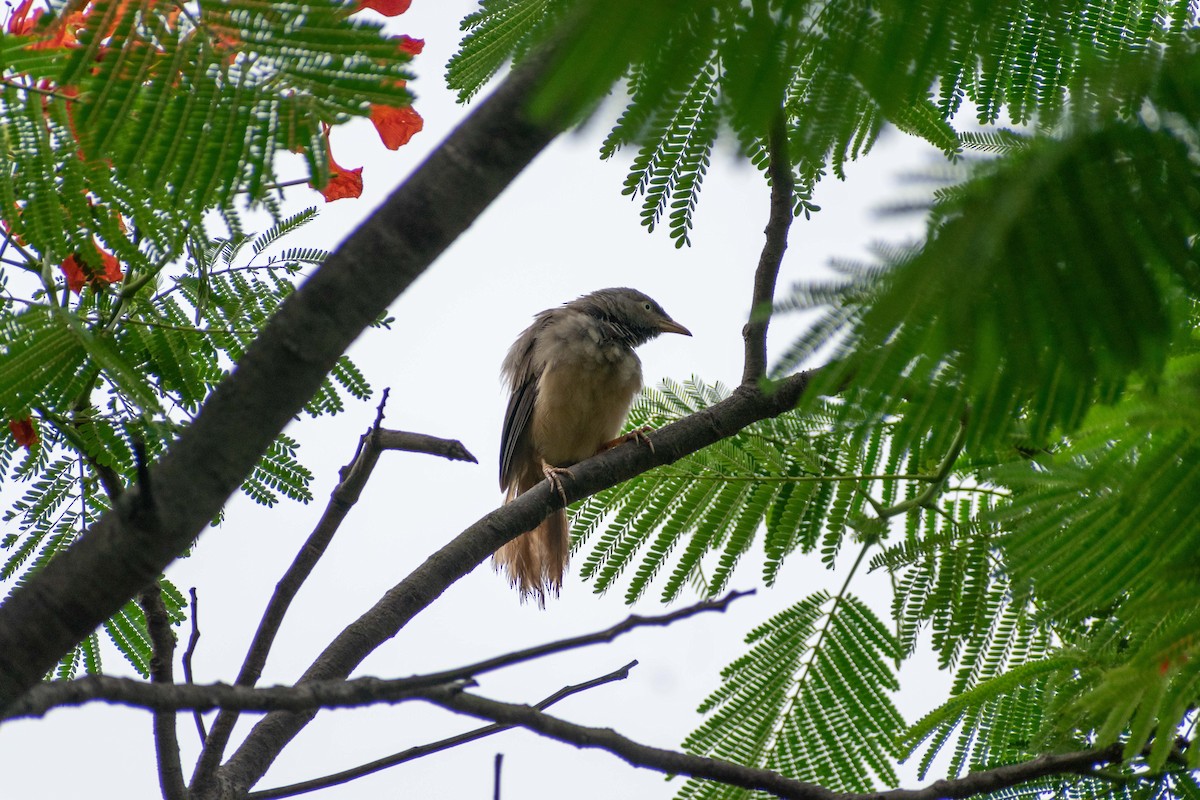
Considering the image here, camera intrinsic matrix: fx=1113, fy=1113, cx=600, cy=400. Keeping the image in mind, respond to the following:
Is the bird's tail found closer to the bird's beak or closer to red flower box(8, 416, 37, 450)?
the bird's beak

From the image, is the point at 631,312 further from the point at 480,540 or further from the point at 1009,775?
the point at 1009,775

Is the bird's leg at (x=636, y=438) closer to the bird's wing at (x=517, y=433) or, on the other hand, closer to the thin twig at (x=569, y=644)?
the bird's wing at (x=517, y=433)

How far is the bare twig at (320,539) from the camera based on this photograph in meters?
3.40

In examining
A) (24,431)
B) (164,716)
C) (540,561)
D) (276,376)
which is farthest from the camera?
(540,561)

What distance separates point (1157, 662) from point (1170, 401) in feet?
1.87

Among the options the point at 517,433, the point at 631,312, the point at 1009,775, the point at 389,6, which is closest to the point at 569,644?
the point at 1009,775

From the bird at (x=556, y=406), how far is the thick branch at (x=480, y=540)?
2.33 m

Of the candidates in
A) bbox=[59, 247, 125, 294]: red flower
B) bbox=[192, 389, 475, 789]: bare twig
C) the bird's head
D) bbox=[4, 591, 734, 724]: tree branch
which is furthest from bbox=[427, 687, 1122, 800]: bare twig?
the bird's head

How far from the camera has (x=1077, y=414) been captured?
5.77 ft

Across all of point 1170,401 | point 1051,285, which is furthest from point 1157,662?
point 1051,285

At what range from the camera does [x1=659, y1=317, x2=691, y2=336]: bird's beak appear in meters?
8.03

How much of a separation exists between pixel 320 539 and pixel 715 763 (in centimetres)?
162

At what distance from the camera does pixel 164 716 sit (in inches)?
127

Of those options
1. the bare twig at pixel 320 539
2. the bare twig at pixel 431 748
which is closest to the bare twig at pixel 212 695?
the bare twig at pixel 431 748
